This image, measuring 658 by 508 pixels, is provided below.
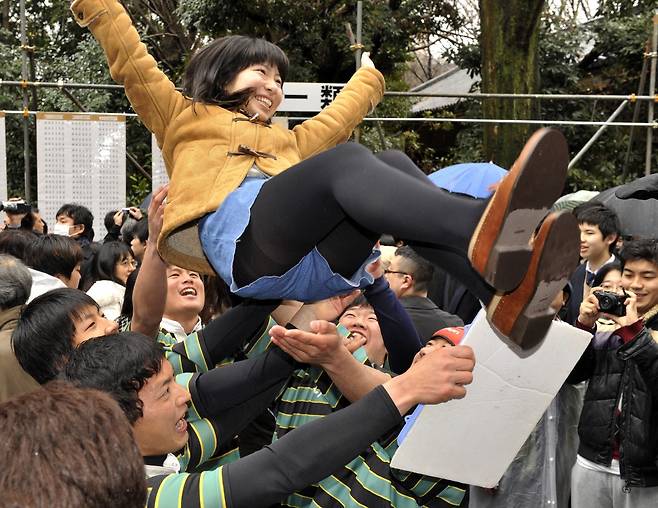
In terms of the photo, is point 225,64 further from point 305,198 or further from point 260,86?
point 305,198

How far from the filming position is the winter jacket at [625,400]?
11.0ft

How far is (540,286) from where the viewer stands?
6.25 ft

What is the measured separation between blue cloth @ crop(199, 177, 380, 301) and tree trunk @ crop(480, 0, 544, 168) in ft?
18.5

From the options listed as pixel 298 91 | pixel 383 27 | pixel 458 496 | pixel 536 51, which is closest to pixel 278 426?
pixel 458 496

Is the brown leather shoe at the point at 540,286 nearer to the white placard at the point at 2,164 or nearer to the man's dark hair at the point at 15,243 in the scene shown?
the man's dark hair at the point at 15,243

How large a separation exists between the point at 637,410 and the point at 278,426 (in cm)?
158

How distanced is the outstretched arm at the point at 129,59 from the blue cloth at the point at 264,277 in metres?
0.40

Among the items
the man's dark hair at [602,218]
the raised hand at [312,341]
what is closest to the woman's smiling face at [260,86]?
the raised hand at [312,341]

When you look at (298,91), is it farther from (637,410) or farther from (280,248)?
(280,248)

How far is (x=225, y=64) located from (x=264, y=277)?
2.34ft

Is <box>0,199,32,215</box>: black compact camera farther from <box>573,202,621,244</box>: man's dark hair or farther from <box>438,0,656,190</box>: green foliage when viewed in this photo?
<box>438,0,656,190</box>: green foliage

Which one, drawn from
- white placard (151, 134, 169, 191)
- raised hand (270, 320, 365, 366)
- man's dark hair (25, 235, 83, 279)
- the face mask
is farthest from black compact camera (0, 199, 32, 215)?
raised hand (270, 320, 365, 366)

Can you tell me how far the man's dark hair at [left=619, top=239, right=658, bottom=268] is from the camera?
3729mm

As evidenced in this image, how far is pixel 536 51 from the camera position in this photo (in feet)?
27.1
